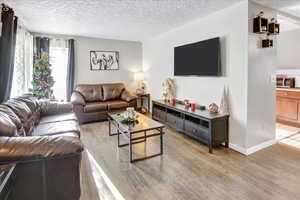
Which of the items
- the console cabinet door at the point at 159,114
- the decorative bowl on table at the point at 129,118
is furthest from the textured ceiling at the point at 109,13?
the console cabinet door at the point at 159,114

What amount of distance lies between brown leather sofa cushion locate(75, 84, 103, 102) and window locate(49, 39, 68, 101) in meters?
0.48

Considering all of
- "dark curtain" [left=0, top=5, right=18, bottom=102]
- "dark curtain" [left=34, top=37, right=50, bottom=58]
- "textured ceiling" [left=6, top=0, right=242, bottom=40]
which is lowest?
"dark curtain" [left=0, top=5, right=18, bottom=102]

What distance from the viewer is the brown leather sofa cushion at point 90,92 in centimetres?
493

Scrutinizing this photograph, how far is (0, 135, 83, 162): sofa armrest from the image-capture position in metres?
1.35

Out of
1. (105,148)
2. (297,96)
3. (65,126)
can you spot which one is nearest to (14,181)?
(65,126)

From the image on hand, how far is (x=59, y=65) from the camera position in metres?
4.98

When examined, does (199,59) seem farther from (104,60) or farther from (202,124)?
(104,60)

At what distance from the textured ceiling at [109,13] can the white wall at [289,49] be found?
308 cm

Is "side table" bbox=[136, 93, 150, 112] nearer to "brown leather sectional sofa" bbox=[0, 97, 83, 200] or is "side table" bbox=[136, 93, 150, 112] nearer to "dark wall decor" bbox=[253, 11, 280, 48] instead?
"dark wall decor" bbox=[253, 11, 280, 48]

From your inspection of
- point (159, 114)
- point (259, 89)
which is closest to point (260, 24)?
point (259, 89)

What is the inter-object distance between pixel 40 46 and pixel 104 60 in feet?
5.59

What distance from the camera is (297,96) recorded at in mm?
4027

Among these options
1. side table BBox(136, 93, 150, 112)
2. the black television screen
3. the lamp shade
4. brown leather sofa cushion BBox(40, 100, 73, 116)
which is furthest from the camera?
the lamp shade

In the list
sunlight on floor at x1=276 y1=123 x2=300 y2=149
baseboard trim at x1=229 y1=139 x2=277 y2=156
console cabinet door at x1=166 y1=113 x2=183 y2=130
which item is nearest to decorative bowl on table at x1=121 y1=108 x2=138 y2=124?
console cabinet door at x1=166 y1=113 x2=183 y2=130
